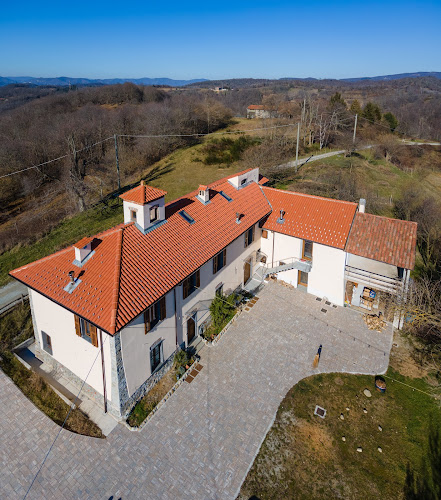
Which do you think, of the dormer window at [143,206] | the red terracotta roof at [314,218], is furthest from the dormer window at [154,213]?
the red terracotta roof at [314,218]

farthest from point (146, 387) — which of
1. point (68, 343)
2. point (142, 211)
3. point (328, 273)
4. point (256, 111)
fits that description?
point (256, 111)

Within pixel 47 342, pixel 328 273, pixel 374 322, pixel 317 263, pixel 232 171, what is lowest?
pixel 374 322

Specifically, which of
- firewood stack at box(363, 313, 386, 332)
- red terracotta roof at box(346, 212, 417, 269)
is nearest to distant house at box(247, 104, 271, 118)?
red terracotta roof at box(346, 212, 417, 269)

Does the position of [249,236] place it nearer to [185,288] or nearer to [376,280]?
[185,288]

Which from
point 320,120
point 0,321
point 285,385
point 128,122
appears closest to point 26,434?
point 0,321

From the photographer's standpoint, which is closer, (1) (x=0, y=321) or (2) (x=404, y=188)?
(1) (x=0, y=321)

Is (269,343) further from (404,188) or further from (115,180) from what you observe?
(115,180)

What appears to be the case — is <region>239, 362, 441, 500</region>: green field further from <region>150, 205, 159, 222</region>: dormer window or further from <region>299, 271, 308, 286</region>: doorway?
<region>150, 205, 159, 222</region>: dormer window
